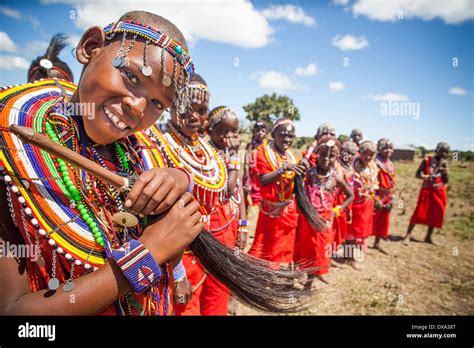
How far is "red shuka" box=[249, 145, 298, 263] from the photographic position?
15.7 ft

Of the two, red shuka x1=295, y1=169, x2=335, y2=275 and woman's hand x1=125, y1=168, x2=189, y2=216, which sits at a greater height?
woman's hand x1=125, y1=168, x2=189, y2=216

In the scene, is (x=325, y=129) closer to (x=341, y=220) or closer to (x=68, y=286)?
(x=341, y=220)

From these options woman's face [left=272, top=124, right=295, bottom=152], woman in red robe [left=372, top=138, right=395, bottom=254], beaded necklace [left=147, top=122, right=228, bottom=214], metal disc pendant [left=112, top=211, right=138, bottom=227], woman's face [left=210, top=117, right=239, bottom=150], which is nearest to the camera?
metal disc pendant [left=112, top=211, right=138, bottom=227]

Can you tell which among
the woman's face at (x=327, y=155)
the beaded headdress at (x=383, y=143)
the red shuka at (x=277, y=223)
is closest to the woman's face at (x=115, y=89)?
the red shuka at (x=277, y=223)

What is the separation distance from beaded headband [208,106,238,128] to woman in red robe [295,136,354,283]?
1.68m

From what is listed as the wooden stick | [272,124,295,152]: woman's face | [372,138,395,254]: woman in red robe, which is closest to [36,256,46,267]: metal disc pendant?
the wooden stick

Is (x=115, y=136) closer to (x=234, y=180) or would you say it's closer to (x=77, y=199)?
(x=77, y=199)

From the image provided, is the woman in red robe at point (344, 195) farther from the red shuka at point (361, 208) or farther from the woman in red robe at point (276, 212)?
the woman in red robe at point (276, 212)

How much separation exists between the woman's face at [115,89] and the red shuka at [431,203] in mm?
8590

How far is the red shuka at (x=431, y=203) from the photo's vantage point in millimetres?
7750

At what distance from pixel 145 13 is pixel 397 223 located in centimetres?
1140

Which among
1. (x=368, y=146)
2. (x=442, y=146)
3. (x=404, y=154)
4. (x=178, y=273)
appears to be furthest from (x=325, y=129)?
(x=404, y=154)

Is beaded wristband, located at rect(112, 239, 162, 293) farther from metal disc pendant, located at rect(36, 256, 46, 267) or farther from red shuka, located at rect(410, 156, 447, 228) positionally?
red shuka, located at rect(410, 156, 447, 228)

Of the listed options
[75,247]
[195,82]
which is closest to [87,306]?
[75,247]
